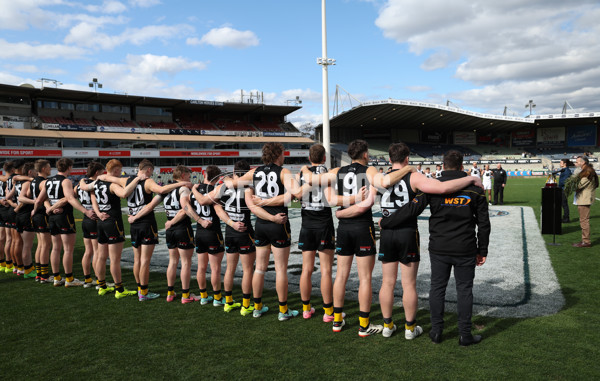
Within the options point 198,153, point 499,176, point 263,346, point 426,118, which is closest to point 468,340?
point 263,346

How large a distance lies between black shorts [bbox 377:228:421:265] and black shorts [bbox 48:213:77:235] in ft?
17.5

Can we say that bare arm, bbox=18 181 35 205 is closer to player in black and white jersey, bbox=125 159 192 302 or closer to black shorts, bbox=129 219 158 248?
player in black and white jersey, bbox=125 159 192 302

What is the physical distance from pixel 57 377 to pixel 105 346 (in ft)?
2.07

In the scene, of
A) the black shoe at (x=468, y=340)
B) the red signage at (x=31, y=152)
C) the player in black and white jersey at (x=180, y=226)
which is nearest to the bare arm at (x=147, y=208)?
the player in black and white jersey at (x=180, y=226)

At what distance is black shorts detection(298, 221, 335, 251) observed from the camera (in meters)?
4.52

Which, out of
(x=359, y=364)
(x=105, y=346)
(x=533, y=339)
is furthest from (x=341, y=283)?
(x=105, y=346)

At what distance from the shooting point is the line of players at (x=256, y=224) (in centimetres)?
407

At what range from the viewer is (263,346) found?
13.2 ft

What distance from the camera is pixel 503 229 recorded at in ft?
35.7

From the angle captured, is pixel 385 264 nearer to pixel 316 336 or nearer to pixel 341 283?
pixel 341 283

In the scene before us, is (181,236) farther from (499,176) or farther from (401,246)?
(499,176)

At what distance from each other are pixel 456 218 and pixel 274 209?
2.11 meters

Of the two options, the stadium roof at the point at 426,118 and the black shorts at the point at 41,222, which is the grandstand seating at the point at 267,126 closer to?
the stadium roof at the point at 426,118

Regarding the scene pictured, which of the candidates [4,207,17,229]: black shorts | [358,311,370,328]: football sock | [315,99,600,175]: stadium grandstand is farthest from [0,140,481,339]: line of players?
[315,99,600,175]: stadium grandstand
